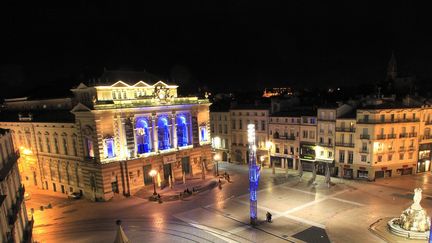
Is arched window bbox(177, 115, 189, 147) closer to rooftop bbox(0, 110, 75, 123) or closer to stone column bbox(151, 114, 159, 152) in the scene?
stone column bbox(151, 114, 159, 152)

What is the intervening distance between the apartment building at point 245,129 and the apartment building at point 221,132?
1314mm

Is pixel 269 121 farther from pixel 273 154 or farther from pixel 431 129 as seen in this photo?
pixel 431 129

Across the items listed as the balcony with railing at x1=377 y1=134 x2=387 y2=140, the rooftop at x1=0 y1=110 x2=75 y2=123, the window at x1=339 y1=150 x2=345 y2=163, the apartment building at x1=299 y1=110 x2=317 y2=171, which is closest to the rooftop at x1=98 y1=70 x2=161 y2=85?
the rooftop at x1=0 y1=110 x2=75 y2=123

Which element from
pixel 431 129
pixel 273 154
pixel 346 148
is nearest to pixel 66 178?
pixel 273 154

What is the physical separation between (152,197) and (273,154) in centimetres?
2881

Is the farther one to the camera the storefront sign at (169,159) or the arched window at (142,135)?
the storefront sign at (169,159)

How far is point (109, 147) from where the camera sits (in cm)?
5200

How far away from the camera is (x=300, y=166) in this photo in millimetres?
58812

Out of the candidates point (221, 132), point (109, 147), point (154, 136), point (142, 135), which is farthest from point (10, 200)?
point (221, 132)

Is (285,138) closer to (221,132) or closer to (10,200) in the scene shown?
(221,132)

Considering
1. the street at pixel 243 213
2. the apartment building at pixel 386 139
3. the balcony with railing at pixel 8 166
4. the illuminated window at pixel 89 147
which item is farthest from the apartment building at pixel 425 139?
the balcony with railing at pixel 8 166

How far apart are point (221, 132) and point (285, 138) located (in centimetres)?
1779

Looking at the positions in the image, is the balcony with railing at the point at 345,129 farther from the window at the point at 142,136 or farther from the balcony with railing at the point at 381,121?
the window at the point at 142,136

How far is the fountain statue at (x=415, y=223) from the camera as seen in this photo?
33.0m
